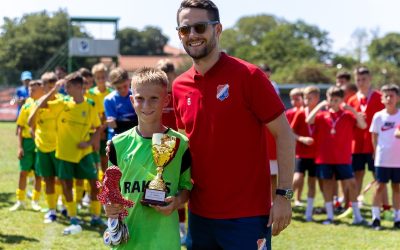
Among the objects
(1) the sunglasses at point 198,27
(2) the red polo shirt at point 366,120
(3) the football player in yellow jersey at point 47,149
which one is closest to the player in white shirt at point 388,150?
(2) the red polo shirt at point 366,120

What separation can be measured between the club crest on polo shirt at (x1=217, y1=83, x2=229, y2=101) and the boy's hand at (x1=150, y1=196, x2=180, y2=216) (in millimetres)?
632

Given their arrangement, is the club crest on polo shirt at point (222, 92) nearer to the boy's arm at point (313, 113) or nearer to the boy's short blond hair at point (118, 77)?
the boy's short blond hair at point (118, 77)

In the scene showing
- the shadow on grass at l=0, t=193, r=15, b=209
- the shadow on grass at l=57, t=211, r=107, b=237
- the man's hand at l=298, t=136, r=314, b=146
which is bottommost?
the shadow on grass at l=0, t=193, r=15, b=209

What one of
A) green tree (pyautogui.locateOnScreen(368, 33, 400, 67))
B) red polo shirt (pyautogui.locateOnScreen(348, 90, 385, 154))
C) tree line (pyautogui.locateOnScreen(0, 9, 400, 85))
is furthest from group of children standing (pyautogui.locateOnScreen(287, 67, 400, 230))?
green tree (pyautogui.locateOnScreen(368, 33, 400, 67))

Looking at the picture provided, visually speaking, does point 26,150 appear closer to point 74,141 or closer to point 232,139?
point 74,141

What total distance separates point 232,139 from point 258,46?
231ft

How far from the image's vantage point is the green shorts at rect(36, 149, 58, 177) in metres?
8.09

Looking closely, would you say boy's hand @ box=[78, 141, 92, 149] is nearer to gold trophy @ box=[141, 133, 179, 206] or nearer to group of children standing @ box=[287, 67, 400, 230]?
group of children standing @ box=[287, 67, 400, 230]

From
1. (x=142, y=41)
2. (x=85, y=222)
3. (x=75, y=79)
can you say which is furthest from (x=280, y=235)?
(x=142, y=41)

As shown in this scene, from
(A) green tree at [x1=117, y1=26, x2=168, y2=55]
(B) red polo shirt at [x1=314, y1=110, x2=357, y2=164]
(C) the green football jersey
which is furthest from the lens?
(A) green tree at [x1=117, y1=26, x2=168, y2=55]

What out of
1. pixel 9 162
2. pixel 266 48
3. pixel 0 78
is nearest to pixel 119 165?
pixel 9 162

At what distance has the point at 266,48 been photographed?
7156cm

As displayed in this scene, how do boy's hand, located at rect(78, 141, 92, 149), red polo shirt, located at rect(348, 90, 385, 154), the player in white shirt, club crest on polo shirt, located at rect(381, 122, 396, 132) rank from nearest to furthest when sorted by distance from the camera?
boy's hand, located at rect(78, 141, 92, 149) → the player in white shirt → club crest on polo shirt, located at rect(381, 122, 396, 132) → red polo shirt, located at rect(348, 90, 385, 154)

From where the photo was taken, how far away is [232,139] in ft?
10.8
